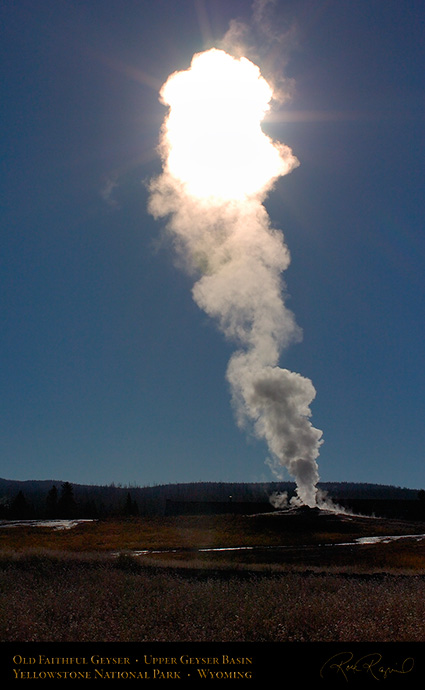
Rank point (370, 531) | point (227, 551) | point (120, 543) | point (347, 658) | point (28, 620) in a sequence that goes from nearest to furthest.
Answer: point (347, 658) → point (28, 620) → point (227, 551) → point (120, 543) → point (370, 531)

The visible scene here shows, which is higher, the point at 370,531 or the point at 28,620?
the point at 28,620

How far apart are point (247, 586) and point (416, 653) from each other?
268 inches

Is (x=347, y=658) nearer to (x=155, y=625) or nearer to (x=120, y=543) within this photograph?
(x=155, y=625)

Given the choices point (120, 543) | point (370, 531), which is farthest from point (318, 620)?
point (370, 531)

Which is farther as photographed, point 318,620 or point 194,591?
point 194,591

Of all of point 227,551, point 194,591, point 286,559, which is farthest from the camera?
point 227,551

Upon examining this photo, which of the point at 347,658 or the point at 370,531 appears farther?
the point at 370,531

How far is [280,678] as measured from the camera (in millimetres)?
7219

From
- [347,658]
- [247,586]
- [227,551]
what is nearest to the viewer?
[347,658]

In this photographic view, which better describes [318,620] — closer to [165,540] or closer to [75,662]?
[75,662]

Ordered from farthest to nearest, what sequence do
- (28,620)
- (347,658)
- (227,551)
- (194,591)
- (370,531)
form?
1. (370,531)
2. (227,551)
3. (194,591)
4. (28,620)
5. (347,658)

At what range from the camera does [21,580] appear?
1423 centimetres

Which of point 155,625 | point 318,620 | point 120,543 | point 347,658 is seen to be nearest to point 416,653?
point 347,658

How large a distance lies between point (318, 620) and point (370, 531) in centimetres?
5706
